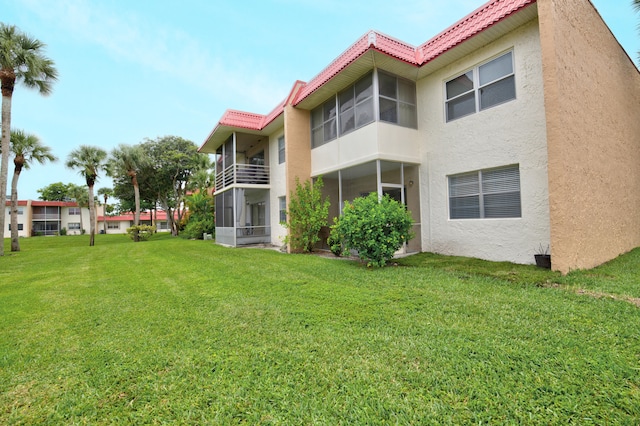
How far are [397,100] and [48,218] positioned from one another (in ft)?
211

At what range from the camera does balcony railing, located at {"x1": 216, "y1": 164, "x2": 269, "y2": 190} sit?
15.7 meters

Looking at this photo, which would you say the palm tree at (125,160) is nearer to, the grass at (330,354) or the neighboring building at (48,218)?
the grass at (330,354)

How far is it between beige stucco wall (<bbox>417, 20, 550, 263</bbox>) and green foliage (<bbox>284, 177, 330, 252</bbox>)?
3.84 m

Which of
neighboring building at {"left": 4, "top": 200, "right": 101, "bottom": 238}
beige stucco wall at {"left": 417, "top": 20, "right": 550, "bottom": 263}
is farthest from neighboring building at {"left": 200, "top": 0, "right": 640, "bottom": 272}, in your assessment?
neighboring building at {"left": 4, "top": 200, "right": 101, "bottom": 238}

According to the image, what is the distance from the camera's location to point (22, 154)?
18.9m

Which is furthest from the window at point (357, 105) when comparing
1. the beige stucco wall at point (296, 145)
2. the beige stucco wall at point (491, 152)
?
the beige stucco wall at point (296, 145)

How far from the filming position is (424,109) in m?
9.73

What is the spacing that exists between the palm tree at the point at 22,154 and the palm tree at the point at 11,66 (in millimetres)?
4141

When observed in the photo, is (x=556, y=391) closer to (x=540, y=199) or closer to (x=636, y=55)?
(x=540, y=199)

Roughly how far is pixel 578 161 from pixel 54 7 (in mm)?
18309

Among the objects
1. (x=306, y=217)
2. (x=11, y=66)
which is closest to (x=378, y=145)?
(x=306, y=217)

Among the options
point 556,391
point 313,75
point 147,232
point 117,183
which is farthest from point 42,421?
point 117,183

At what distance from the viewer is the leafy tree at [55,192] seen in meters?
55.7

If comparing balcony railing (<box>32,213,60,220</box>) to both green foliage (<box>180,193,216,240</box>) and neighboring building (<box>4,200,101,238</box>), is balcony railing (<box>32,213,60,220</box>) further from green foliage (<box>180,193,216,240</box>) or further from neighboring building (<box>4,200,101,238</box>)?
green foliage (<box>180,193,216,240</box>)
